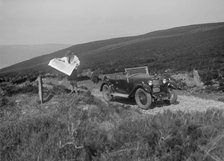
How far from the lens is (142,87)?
8422 millimetres

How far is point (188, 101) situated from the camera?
9492mm

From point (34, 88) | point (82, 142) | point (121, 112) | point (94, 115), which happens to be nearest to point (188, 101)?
point (121, 112)

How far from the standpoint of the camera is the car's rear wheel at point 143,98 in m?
8.21

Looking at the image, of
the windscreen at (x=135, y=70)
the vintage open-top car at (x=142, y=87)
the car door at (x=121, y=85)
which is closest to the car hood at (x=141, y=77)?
the vintage open-top car at (x=142, y=87)

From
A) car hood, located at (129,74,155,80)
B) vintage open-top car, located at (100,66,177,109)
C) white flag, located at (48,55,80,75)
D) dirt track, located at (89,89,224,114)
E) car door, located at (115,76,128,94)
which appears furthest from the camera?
white flag, located at (48,55,80,75)

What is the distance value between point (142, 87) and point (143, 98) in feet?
1.41

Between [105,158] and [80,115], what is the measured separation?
109 inches

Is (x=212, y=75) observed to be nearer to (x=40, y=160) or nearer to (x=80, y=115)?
(x=80, y=115)

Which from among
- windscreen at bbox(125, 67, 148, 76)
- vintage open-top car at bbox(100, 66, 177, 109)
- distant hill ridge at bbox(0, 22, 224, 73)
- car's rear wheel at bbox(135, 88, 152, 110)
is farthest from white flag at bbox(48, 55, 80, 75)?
distant hill ridge at bbox(0, 22, 224, 73)

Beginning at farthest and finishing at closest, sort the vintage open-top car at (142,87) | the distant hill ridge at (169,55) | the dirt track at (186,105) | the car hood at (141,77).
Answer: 1. the distant hill ridge at (169,55)
2. the car hood at (141,77)
3. the vintage open-top car at (142,87)
4. the dirt track at (186,105)

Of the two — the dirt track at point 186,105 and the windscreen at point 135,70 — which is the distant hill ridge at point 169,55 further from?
the windscreen at point 135,70

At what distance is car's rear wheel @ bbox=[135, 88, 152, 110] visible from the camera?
821 centimetres

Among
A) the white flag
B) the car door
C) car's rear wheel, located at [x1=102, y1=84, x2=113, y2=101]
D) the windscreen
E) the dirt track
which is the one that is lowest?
the dirt track

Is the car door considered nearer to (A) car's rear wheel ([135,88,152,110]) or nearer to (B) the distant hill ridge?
(A) car's rear wheel ([135,88,152,110])
